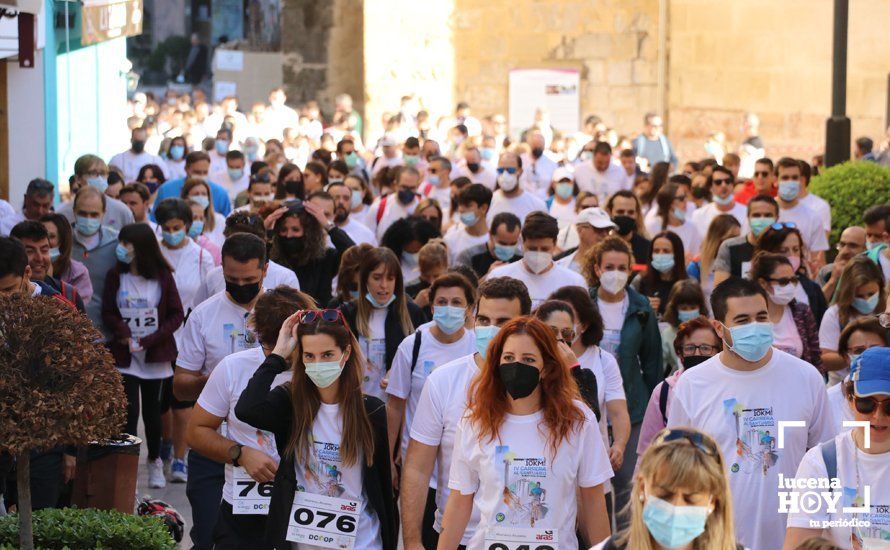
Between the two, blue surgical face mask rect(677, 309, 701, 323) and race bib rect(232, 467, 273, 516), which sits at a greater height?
blue surgical face mask rect(677, 309, 701, 323)

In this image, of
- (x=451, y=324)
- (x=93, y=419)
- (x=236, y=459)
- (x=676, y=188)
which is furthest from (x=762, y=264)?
(x=676, y=188)

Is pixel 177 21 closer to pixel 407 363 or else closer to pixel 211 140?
pixel 211 140

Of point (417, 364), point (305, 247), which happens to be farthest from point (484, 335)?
point (305, 247)

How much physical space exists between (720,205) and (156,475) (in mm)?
6542

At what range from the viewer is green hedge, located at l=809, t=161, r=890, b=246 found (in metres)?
14.9

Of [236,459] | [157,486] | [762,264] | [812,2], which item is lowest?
[157,486]

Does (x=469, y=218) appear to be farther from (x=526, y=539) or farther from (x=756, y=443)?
(x=526, y=539)

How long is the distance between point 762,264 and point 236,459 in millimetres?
3363

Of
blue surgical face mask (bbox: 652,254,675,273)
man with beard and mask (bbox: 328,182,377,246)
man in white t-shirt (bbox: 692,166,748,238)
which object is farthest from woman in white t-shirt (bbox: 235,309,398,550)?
man in white t-shirt (bbox: 692,166,748,238)

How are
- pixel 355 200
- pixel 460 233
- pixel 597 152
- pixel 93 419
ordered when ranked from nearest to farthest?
1. pixel 93 419
2. pixel 460 233
3. pixel 355 200
4. pixel 597 152

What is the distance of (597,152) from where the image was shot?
733 inches

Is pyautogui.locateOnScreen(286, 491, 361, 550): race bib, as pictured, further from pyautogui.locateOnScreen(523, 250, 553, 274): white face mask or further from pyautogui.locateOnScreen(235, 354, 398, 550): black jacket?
pyautogui.locateOnScreen(523, 250, 553, 274): white face mask

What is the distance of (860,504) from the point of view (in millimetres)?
5430

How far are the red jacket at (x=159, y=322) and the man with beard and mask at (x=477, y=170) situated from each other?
9604 mm
